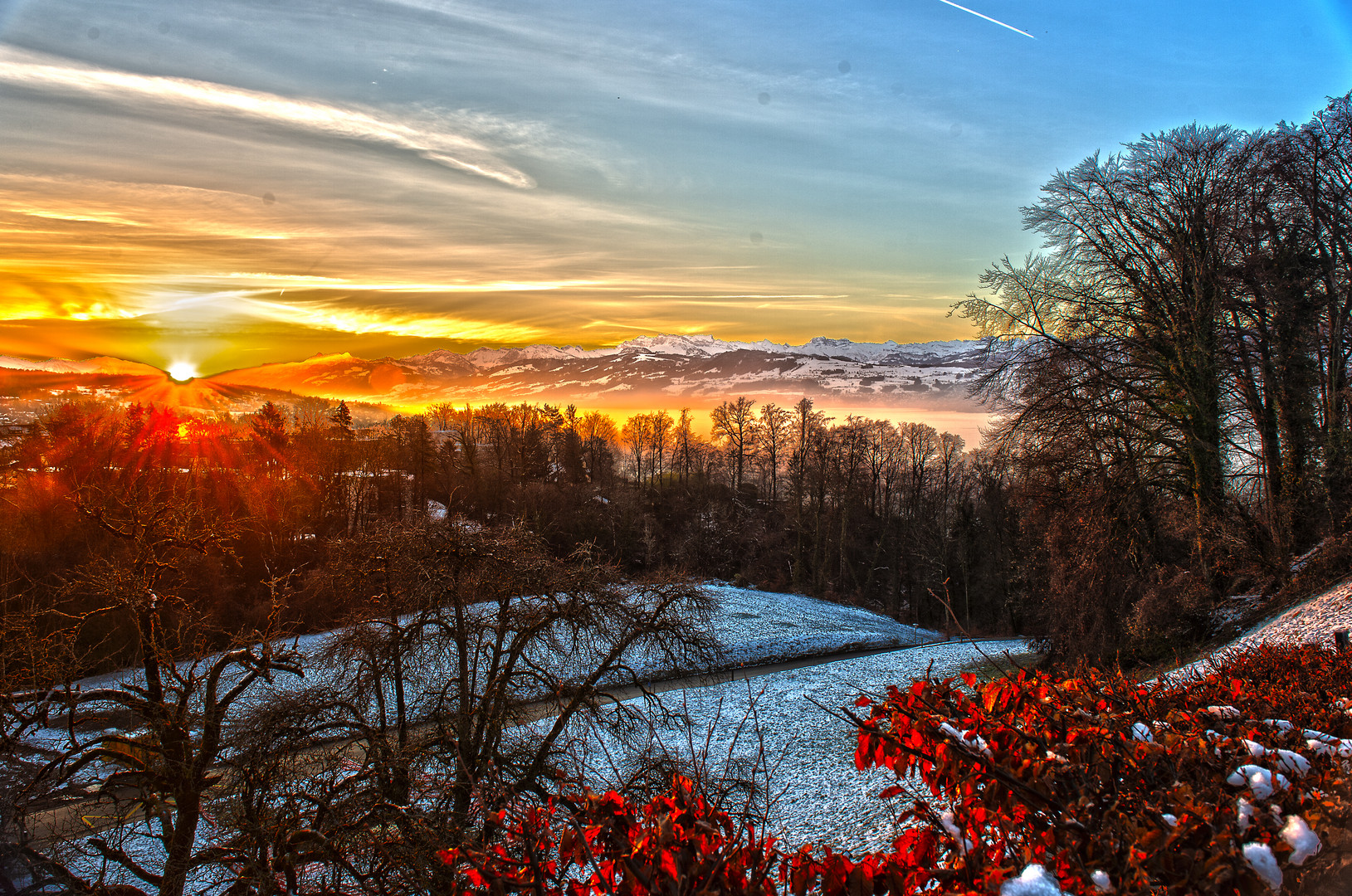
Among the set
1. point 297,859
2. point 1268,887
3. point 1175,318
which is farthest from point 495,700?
point 1175,318

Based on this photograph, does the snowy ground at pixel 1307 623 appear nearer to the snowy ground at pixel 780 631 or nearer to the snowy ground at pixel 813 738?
the snowy ground at pixel 813 738

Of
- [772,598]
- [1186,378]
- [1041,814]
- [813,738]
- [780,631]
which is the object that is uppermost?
[1186,378]

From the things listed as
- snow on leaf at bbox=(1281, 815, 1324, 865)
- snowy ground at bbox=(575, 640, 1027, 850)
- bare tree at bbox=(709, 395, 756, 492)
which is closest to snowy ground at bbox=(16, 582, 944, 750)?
snowy ground at bbox=(575, 640, 1027, 850)

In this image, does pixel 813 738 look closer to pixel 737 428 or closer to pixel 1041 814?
pixel 1041 814

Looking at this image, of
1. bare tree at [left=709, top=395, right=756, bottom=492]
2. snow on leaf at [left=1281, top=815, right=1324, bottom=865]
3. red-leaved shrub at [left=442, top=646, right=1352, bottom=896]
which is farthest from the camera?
bare tree at [left=709, top=395, right=756, bottom=492]

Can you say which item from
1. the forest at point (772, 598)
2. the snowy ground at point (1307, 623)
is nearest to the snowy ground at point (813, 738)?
the forest at point (772, 598)

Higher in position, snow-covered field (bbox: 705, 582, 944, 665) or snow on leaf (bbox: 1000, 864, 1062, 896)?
snow on leaf (bbox: 1000, 864, 1062, 896)

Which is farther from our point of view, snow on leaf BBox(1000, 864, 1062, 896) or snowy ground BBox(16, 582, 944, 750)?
snowy ground BBox(16, 582, 944, 750)

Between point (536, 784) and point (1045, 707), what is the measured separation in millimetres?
10694

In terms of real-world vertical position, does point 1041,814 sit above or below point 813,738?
above

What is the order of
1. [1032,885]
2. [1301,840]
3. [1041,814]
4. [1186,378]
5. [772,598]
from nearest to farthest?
[1032,885] < [1301,840] < [1041,814] < [1186,378] < [772,598]

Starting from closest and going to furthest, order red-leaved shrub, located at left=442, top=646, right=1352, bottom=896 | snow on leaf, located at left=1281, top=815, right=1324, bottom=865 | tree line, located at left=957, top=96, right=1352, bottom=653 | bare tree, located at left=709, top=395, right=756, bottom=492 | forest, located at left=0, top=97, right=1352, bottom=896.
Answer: snow on leaf, located at left=1281, top=815, right=1324, bottom=865 → red-leaved shrub, located at left=442, top=646, right=1352, bottom=896 → forest, located at left=0, top=97, right=1352, bottom=896 → tree line, located at left=957, top=96, right=1352, bottom=653 → bare tree, located at left=709, top=395, right=756, bottom=492

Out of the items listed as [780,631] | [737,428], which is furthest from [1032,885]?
[737,428]

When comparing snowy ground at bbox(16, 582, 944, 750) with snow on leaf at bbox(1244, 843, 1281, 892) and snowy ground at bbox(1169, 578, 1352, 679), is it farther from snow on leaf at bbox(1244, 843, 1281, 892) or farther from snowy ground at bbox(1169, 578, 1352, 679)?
snow on leaf at bbox(1244, 843, 1281, 892)
